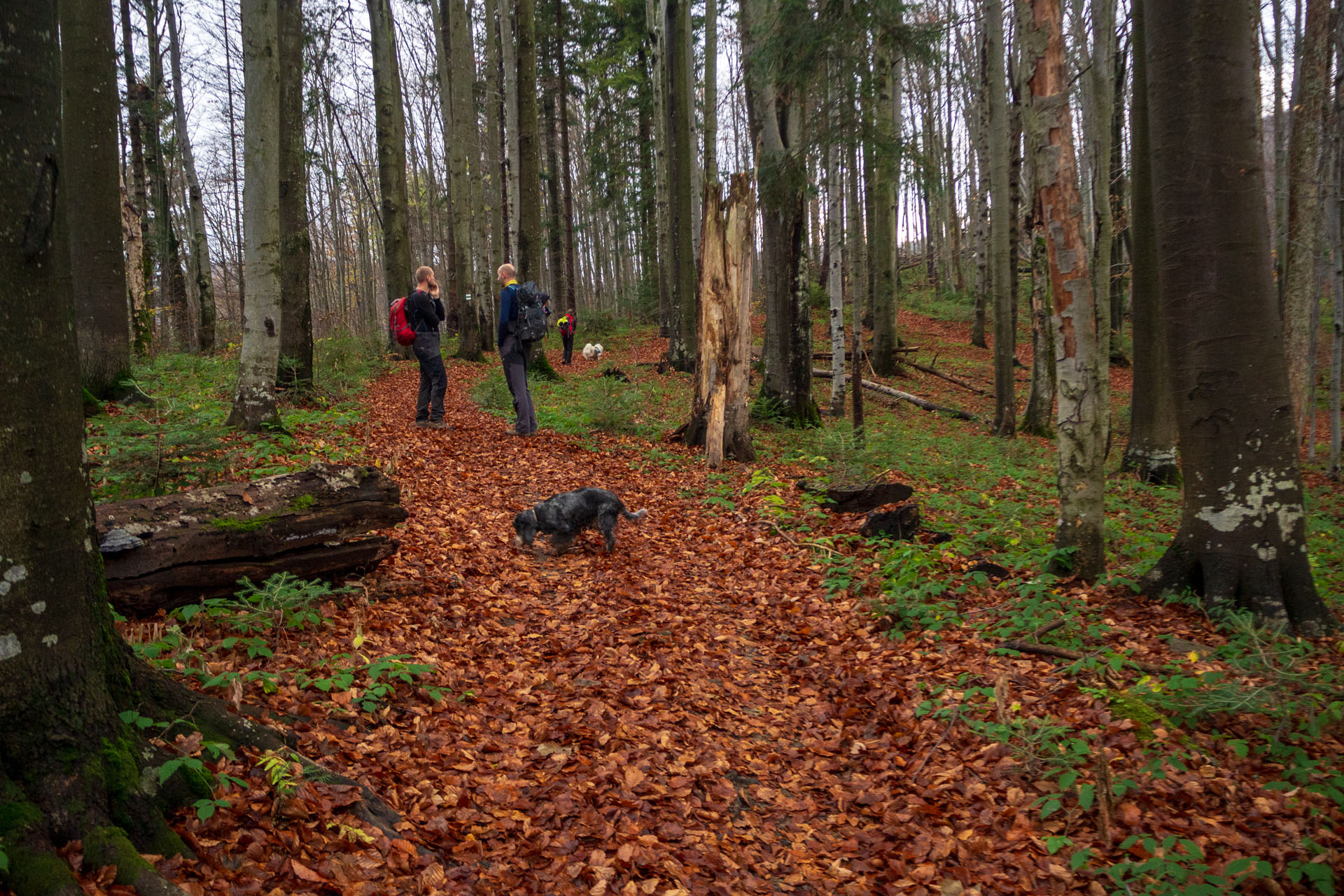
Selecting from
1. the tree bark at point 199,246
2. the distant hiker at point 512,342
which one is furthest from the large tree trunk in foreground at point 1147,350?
the tree bark at point 199,246

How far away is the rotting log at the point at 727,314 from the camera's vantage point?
30.1 feet

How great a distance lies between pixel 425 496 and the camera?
7391 mm

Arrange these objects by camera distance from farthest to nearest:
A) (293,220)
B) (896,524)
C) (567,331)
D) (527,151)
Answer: (567,331), (527,151), (293,220), (896,524)

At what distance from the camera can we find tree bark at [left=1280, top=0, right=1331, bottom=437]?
33.1 ft

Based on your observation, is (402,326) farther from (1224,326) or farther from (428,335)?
(1224,326)

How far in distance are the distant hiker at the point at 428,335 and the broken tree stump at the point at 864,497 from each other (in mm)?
5571

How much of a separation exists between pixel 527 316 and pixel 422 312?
146 cm

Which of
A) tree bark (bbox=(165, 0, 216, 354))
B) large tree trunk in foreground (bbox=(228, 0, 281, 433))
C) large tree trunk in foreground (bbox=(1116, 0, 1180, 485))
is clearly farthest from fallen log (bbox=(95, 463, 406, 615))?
tree bark (bbox=(165, 0, 216, 354))

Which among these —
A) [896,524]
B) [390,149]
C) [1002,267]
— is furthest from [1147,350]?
[390,149]

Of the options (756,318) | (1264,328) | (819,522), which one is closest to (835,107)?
(819,522)

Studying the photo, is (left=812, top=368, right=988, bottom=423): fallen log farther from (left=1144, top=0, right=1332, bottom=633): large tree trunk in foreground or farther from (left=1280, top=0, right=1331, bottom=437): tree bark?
(left=1144, top=0, right=1332, bottom=633): large tree trunk in foreground

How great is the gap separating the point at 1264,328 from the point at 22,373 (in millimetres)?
6408

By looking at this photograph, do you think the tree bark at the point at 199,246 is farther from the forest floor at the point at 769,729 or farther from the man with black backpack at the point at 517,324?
the forest floor at the point at 769,729

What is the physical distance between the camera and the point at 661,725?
4.10 m
